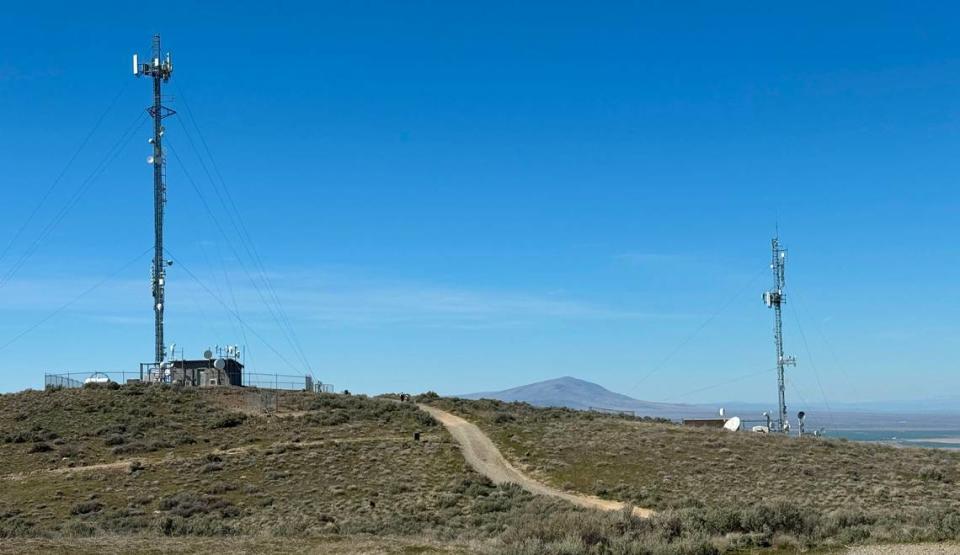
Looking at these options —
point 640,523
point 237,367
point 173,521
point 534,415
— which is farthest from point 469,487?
point 237,367

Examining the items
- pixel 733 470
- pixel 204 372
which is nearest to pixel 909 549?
pixel 733 470

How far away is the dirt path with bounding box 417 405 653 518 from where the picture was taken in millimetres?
31344

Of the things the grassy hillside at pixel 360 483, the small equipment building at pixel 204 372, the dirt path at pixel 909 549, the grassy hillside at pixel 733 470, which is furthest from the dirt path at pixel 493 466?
the small equipment building at pixel 204 372

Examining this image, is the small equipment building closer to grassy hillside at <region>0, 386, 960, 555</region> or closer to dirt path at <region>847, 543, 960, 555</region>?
grassy hillside at <region>0, 386, 960, 555</region>

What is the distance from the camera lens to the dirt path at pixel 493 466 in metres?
31.3

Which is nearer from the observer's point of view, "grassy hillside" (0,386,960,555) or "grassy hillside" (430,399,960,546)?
"grassy hillside" (0,386,960,555)

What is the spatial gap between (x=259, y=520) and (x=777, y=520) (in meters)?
15.2

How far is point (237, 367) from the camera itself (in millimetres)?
57688

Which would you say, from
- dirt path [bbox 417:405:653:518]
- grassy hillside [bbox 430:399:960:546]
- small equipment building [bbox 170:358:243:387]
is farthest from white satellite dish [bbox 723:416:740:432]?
small equipment building [bbox 170:358:243:387]

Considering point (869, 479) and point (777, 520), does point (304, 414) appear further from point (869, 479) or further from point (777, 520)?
point (777, 520)

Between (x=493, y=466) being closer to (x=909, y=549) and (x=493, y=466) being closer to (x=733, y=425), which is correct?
(x=733, y=425)

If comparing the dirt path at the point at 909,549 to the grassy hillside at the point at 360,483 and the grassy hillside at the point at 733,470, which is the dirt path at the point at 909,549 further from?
the grassy hillside at the point at 733,470

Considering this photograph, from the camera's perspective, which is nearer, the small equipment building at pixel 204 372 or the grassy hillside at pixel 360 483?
the grassy hillside at pixel 360 483

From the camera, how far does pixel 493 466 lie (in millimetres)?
37625
